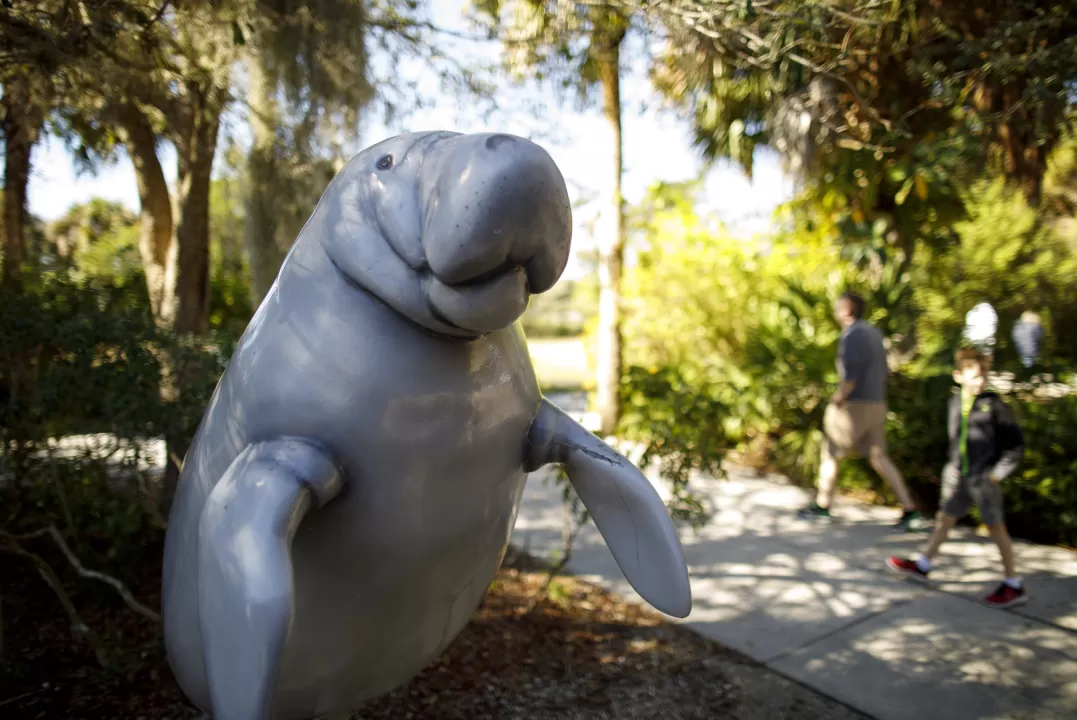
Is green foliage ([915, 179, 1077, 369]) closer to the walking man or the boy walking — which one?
the walking man

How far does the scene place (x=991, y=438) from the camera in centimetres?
388

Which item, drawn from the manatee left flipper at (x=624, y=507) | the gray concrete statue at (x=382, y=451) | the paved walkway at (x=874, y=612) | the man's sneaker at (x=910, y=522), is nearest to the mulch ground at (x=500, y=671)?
the paved walkway at (x=874, y=612)

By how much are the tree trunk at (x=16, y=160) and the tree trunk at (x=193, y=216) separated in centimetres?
73

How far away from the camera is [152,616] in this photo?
2924mm

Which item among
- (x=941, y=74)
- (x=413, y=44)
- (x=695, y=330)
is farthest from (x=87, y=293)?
(x=695, y=330)

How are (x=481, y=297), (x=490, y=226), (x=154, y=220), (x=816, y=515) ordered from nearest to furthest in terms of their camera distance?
(x=490, y=226), (x=481, y=297), (x=154, y=220), (x=816, y=515)

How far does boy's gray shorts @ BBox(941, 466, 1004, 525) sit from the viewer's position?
3.88 m

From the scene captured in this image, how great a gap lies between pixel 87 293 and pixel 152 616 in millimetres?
1720

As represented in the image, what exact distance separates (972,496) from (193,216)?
4.69 m

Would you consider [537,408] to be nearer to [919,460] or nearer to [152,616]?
[152,616]

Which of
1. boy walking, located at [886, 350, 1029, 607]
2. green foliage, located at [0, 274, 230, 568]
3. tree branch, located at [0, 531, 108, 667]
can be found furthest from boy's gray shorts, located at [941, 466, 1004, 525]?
tree branch, located at [0, 531, 108, 667]

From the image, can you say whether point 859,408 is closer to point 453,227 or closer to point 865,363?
point 865,363

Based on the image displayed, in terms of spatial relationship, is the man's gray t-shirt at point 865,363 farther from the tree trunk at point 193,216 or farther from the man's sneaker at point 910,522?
the tree trunk at point 193,216

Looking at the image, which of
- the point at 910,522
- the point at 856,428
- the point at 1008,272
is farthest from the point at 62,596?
the point at 1008,272
